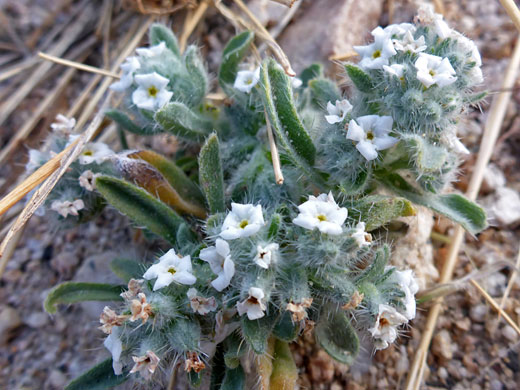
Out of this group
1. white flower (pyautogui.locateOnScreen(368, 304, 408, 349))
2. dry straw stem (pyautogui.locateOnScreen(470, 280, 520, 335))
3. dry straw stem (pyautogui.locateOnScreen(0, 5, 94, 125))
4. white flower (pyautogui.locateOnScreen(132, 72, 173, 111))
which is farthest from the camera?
dry straw stem (pyautogui.locateOnScreen(0, 5, 94, 125))

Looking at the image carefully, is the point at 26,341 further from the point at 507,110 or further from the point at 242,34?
the point at 507,110

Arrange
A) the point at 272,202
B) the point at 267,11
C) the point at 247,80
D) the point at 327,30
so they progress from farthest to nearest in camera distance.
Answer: the point at 267,11 < the point at 327,30 < the point at 247,80 < the point at 272,202

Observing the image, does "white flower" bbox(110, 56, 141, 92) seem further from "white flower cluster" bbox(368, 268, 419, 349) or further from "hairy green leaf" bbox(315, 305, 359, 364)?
"white flower cluster" bbox(368, 268, 419, 349)

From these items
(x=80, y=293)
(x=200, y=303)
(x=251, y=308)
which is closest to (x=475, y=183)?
(x=251, y=308)

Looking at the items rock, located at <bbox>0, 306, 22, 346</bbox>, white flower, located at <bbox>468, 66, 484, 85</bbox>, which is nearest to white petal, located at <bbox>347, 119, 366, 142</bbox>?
white flower, located at <bbox>468, 66, 484, 85</bbox>

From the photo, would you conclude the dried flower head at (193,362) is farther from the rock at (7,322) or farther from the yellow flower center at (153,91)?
the rock at (7,322)

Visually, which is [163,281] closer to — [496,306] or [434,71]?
[434,71]
